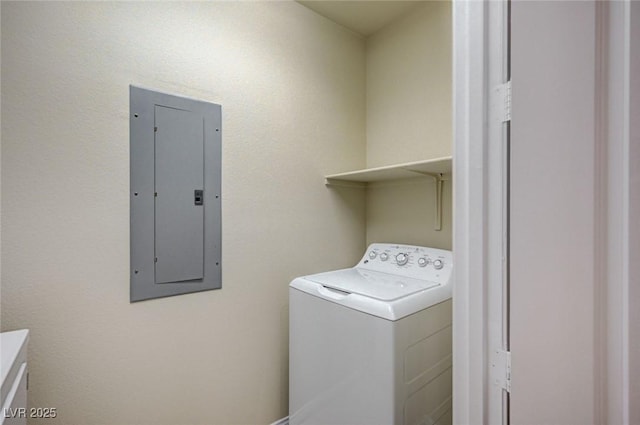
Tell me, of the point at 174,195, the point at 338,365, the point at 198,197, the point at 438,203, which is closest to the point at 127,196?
the point at 174,195

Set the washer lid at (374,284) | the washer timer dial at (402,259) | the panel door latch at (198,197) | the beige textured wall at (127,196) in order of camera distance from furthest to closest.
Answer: the washer timer dial at (402,259) → the panel door latch at (198,197) → the washer lid at (374,284) → the beige textured wall at (127,196)

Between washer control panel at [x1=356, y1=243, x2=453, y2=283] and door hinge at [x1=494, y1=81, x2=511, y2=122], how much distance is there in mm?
998

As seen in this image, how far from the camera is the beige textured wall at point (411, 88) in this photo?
1.78m

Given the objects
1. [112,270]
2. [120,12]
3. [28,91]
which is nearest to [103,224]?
[112,270]

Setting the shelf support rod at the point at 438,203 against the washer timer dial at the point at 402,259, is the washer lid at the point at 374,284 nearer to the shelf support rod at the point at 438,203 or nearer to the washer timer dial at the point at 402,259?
the washer timer dial at the point at 402,259

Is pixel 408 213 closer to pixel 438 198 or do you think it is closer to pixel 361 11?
pixel 438 198

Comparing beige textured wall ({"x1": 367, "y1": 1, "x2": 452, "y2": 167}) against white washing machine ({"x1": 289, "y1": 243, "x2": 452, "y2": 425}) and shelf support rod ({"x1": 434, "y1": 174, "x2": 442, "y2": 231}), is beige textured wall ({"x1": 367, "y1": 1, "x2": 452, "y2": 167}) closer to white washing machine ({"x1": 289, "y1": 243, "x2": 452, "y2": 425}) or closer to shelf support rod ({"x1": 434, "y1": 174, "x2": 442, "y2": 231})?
shelf support rod ({"x1": 434, "y1": 174, "x2": 442, "y2": 231})

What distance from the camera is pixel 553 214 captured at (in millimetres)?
545

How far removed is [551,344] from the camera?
55 cm

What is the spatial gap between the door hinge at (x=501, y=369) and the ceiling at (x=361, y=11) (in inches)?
77.5

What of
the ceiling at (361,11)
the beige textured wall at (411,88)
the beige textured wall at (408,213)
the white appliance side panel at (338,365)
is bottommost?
the white appliance side panel at (338,365)

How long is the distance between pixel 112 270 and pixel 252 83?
1145 mm

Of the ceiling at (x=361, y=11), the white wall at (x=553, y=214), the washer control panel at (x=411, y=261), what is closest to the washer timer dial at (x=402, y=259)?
the washer control panel at (x=411, y=261)

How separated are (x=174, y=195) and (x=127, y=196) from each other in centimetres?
19
